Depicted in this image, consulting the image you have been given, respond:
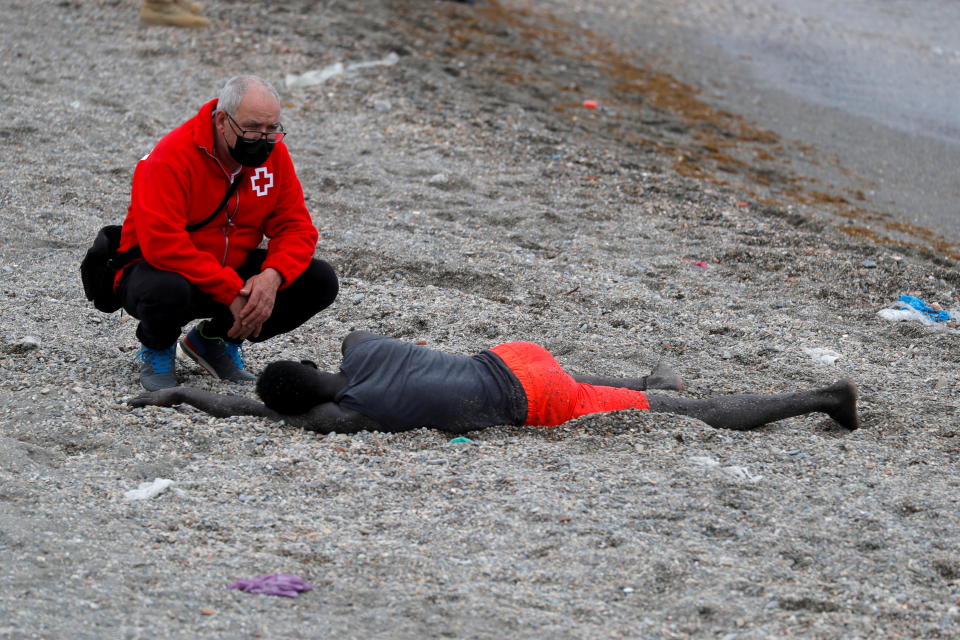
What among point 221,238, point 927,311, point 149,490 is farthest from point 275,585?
point 927,311

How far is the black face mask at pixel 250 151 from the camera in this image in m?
3.91

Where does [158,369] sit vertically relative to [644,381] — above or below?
below

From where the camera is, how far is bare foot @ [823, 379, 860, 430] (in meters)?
3.90

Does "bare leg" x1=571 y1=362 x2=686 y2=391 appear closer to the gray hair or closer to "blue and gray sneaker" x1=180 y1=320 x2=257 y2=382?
"blue and gray sneaker" x1=180 y1=320 x2=257 y2=382

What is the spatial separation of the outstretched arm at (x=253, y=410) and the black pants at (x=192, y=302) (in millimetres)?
259

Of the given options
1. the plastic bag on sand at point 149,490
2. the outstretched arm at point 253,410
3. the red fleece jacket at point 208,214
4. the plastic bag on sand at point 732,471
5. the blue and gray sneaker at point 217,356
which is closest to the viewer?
the plastic bag on sand at point 149,490

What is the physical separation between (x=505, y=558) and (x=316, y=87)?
657 centimetres

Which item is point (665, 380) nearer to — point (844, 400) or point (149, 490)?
point (844, 400)

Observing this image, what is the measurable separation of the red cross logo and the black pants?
304mm

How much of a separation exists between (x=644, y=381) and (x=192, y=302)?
1754 mm

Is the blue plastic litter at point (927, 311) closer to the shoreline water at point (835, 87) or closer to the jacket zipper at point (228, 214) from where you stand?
the shoreline water at point (835, 87)

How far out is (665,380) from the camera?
4.22 metres

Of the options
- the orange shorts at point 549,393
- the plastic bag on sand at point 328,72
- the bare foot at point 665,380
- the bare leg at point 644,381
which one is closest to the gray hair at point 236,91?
the orange shorts at point 549,393

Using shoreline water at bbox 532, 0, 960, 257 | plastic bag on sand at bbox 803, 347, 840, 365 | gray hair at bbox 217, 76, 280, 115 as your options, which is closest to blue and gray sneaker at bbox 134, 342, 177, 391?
gray hair at bbox 217, 76, 280, 115
